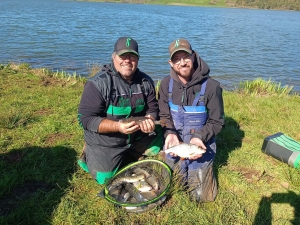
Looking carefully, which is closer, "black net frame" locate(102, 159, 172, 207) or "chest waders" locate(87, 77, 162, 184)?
"black net frame" locate(102, 159, 172, 207)

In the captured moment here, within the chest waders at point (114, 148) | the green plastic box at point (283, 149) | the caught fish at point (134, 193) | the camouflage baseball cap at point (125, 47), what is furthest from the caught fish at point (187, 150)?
the green plastic box at point (283, 149)

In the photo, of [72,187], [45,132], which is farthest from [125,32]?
[72,187]

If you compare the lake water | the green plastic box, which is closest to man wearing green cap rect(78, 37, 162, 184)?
the green plastic box

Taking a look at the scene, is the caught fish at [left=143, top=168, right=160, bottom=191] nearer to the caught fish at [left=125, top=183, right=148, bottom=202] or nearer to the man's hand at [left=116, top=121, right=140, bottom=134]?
the caught fish at [left=125, top=183, right=148, bottom=202]

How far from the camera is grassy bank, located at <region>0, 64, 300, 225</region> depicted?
126 inches

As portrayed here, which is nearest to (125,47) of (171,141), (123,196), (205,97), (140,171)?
(205,97)

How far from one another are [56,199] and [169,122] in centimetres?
177

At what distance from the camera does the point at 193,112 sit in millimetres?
3723

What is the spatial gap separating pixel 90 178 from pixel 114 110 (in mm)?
1015

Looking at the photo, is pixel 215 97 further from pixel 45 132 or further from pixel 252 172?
pixel 45 132

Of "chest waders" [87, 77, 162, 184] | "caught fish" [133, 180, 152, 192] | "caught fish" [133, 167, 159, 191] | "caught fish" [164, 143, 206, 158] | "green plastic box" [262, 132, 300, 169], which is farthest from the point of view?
"green plastic box" [262, 132, 300, 169]

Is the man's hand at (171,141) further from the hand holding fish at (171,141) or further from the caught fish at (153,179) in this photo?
the caught fish at (153,179)

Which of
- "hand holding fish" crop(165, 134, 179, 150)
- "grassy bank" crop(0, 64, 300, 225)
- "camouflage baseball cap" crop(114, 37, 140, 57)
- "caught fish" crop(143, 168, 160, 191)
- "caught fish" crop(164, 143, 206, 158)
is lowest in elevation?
"grassy bank" crop(0, 64, 300, 225)

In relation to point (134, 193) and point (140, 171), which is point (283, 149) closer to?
point (140, 171)
